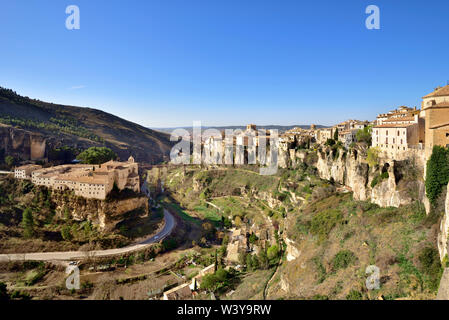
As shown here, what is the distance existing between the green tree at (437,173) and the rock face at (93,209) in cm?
2771

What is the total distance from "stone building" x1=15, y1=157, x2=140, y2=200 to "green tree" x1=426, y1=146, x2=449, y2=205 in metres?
28.0

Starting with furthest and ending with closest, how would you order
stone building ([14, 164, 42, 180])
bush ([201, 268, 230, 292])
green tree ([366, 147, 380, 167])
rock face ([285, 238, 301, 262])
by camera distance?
stone building ([14, 164, 42, 180]) → green tree ([366, 147, 380, 167]) → rock face ([285, 238, 301, 262]) → bush ([201, 268, 230, 292])

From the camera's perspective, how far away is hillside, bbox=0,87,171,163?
4339 centimetres

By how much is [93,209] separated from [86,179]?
3602 millimetres

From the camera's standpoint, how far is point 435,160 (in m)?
12.8

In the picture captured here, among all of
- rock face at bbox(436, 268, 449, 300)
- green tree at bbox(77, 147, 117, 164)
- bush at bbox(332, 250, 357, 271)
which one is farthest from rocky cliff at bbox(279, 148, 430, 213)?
green tree at bbox(77, 147, 117, 164)

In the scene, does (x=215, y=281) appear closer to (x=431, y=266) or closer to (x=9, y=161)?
(x=431, y=266)

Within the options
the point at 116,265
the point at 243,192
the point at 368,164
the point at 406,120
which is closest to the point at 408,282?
the point at 368,164

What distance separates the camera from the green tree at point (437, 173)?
12352mm

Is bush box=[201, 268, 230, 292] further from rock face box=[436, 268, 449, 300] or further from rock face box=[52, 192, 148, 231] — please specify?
rock face box=[436, 268, 449, 300]
